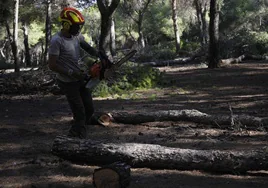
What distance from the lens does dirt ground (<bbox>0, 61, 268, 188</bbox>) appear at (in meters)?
4.47

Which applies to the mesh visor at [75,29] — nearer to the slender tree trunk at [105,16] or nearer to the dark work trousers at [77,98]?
the dark work trousers at [77,98]

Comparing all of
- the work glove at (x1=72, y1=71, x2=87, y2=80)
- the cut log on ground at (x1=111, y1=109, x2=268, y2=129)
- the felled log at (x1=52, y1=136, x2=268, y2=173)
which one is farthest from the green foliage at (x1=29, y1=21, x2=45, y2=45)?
the felled log at (x1=52, y1=136, x2=268, y2=173)

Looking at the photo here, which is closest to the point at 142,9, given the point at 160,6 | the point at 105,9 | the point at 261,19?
the point at 261,19

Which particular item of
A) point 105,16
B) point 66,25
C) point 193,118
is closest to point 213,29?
point 105,16

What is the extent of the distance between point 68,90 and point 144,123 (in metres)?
2.54

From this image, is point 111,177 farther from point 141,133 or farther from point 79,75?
point 141,133

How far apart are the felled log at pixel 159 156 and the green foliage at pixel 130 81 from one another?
22.6 feet

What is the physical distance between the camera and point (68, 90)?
5.40 m

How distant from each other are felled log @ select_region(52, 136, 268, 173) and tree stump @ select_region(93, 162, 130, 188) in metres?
0.85

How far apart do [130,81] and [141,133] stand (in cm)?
670

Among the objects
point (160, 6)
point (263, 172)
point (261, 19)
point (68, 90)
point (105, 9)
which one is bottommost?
point (263, 172)

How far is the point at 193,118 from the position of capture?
7199mm

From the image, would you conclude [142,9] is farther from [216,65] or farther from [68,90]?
[68,90]

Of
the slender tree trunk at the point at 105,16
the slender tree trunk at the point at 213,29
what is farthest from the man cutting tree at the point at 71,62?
the slender tree trunk at the point at 213,29
